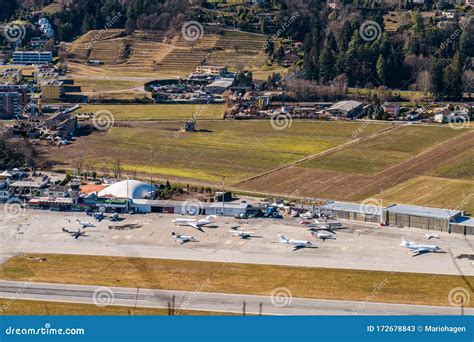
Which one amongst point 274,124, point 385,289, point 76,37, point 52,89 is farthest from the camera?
point 76,37

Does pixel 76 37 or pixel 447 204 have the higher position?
pixel 76 37

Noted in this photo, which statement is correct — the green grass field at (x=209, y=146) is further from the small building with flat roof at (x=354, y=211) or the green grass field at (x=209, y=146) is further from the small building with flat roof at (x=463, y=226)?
the small building with flat roof at (x=463, y=226)

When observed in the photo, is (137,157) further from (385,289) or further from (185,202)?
(385,289)

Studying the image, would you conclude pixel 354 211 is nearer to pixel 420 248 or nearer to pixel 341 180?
pixel 420 248

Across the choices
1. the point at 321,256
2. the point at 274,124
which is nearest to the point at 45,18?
the point at 274,124

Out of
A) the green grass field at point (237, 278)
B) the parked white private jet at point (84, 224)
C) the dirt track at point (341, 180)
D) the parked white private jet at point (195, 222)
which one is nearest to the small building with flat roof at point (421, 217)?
the dirt track at point (341, 180)

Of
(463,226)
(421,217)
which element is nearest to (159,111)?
(421,217)
